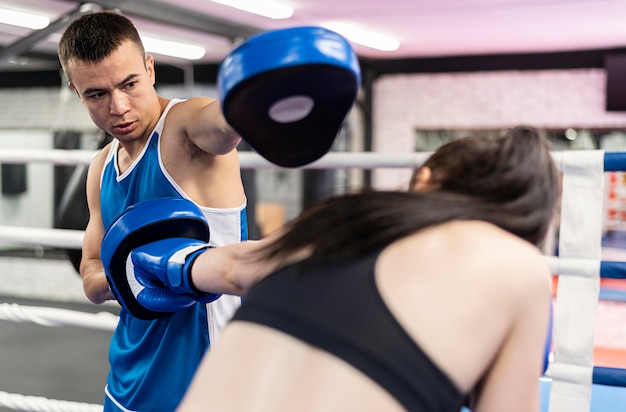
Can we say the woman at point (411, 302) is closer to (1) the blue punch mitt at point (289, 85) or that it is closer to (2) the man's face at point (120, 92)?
(1) the blue punch mitt at point (289, 85)

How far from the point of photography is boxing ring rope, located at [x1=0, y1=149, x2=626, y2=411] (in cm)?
138

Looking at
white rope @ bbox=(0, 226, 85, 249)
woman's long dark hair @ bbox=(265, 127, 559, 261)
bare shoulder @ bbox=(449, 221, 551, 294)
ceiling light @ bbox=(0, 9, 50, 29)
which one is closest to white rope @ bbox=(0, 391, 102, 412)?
white rope @ bbox=(0, 226, 85, 249)

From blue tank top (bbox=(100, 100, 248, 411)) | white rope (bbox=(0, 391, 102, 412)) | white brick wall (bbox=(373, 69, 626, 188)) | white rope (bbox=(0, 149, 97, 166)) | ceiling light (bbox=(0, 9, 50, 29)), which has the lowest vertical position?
white rope (bbox=(0, 391, 102, 412))

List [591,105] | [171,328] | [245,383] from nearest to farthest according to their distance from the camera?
[245,383], [171,328], [591,105]

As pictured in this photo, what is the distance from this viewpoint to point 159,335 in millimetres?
1302

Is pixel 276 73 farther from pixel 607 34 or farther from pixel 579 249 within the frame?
pixel 607 34

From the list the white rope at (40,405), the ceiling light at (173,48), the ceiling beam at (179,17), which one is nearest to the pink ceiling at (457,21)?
the ceiling beam at (179,17)

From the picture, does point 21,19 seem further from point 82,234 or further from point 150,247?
point 150,247

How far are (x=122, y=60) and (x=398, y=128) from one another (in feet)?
18.8

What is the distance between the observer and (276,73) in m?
0.87

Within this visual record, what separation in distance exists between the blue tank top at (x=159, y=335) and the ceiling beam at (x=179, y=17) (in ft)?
10.2

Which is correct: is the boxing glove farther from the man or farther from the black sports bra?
the black sports bra

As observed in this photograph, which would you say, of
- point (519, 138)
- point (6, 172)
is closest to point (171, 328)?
point (519, 138)

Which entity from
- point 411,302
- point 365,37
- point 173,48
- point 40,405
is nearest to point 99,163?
point 40,405
